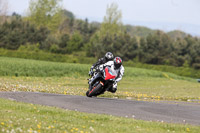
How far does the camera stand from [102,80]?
18.2 meters

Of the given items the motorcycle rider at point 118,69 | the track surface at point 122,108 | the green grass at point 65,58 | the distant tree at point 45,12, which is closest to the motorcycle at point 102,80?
the motorcycle rider at point 118,69

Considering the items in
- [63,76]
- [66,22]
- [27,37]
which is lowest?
[63,76]

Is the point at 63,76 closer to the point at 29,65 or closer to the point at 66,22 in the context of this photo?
the point at 29,65

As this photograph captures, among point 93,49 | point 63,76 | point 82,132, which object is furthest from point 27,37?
point 82,132

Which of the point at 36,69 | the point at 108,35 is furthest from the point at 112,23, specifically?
the point at 36,69

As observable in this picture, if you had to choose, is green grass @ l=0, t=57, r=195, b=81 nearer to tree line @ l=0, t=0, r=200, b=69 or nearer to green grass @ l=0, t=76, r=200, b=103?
green grass @ l=0, t=76, r=200, b=103

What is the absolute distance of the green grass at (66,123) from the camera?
32.3 ft

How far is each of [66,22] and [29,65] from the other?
436 feet

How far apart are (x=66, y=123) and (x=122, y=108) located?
5.00 meters

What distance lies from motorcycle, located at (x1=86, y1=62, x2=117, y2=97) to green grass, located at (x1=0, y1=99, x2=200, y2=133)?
193 inches

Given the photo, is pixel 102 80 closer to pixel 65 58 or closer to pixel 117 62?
pixel 117 62

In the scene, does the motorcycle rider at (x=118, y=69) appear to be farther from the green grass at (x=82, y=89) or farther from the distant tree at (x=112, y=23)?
the distant tree at (x=112, y=23)

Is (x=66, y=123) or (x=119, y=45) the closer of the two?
(x=66, y=123)

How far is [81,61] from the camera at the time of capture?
78.3 metres
